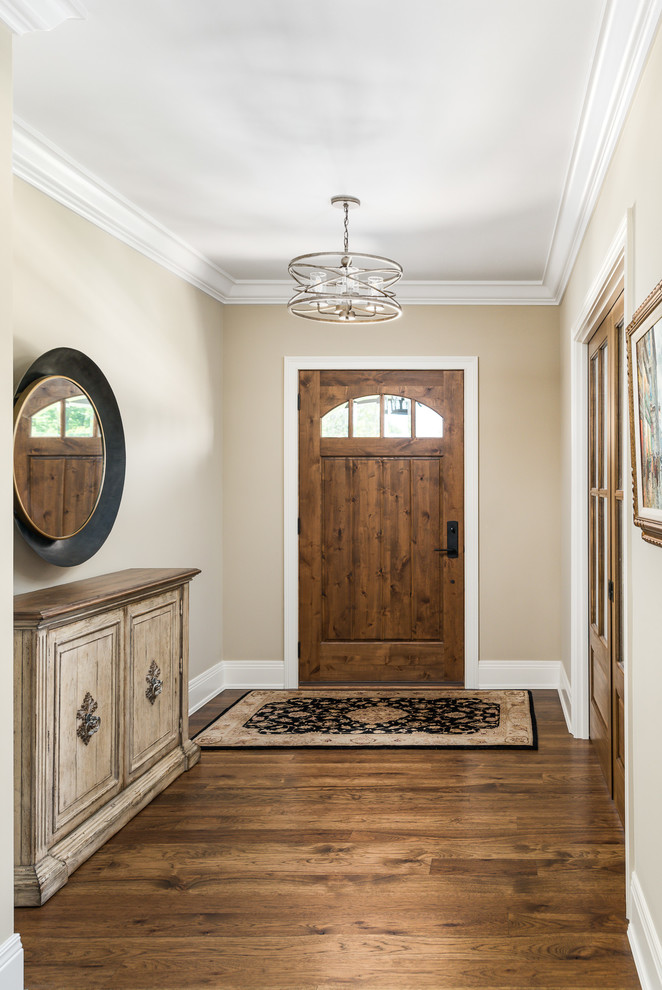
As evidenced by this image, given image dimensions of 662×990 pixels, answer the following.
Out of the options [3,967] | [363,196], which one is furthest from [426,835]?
[363,196]

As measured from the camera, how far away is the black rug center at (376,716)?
14.0 feet

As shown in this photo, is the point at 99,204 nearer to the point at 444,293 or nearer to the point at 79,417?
the point at 79,417

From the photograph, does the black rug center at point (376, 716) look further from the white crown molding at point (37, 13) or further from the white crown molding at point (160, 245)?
the white crown molding at point (37, 13)

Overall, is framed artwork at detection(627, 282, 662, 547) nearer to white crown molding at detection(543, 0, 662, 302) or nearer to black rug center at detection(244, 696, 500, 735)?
white crown molding at detection(543, 0, 662, 302)

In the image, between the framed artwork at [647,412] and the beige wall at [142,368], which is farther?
the beige wall at [142,368]

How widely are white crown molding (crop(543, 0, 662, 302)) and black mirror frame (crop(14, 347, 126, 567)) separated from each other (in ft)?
6.99

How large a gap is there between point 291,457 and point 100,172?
92.9 inches

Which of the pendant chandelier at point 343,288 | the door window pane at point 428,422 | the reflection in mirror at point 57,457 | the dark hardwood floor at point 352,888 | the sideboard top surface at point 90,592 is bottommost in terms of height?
the dark hardwood floor at point 352,888

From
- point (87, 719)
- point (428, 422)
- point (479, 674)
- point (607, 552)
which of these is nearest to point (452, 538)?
point (428, 422)

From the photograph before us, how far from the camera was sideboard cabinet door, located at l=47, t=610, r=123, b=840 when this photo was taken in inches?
102

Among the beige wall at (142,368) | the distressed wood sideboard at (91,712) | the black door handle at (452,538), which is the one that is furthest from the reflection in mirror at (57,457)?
the black door handle at (452,538)

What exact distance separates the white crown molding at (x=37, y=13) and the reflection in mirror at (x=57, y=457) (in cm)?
120

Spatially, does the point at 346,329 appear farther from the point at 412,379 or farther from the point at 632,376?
the point at 632,376

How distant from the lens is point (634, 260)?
7.51 feet
